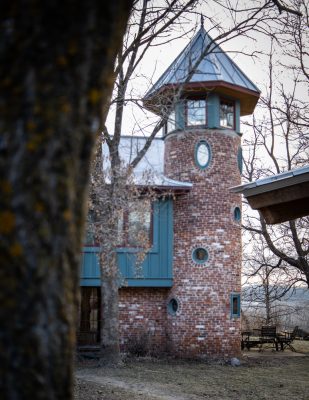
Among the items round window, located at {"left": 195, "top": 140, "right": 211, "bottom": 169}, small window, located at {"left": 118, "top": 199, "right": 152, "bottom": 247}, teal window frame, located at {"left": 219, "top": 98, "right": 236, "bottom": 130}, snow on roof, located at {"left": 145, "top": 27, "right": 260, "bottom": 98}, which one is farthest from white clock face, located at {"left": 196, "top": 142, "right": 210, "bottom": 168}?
small window, located at {"left": 118, "top": 199, "right": 152, "bottom": 247}

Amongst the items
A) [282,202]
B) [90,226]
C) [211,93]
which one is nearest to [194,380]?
[90,226]

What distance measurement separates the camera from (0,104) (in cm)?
164

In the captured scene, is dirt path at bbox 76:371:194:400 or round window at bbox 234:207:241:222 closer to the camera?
dirt path at bbox 76:371:194:400

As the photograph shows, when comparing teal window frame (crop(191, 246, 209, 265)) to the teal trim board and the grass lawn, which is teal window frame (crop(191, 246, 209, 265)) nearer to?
the teal trim board

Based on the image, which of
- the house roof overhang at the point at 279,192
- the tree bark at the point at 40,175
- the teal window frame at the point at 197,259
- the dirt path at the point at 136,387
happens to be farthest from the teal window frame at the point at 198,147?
the tree bark at the point at 40,175

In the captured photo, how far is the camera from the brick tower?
1655cm

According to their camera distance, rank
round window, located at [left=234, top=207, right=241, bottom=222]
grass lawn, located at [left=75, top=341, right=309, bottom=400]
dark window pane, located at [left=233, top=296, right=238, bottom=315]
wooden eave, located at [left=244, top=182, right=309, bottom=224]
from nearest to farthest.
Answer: wooden eave, located at [left=244, top=182, right=309, bottom=224], grass lawn, located at [left=75, top=341, right=309, bottom=400], dark window pane, located at [left=233, top=296, right=238, bottom=315], round window, located at [left=234, top=207, right=241, bottom=222]

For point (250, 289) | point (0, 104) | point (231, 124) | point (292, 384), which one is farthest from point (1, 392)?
point (250, 289)

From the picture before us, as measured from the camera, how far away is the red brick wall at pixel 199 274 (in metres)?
16.5

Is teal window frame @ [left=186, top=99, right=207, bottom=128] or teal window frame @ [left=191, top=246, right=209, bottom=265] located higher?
teal window frame @ [left=186, top=99, right=207, bottom=128]

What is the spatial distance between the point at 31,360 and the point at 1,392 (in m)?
0.12

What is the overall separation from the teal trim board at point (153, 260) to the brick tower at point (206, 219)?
23 centimetres

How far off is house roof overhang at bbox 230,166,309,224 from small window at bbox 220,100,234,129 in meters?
9.53

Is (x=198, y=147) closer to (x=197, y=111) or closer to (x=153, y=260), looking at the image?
(x=197, y=111)
